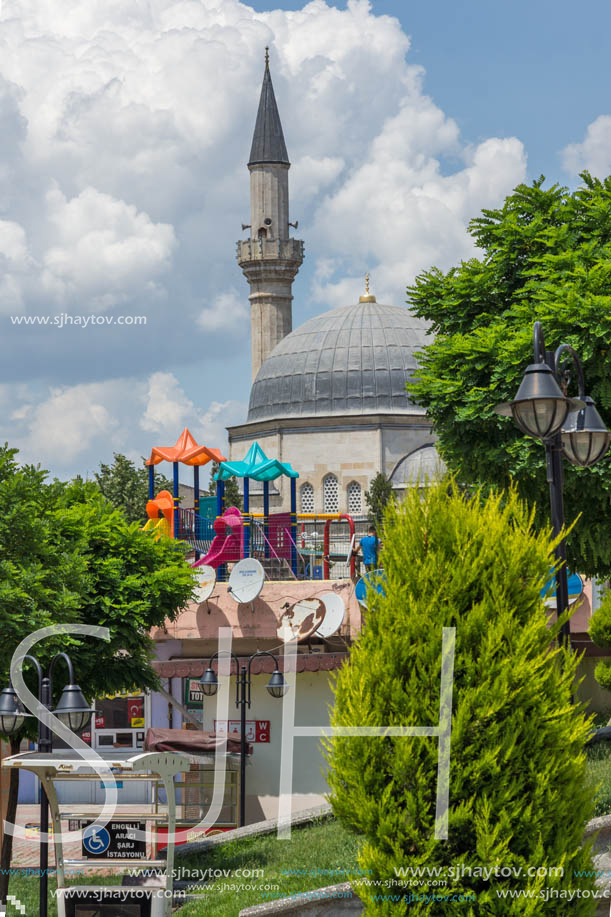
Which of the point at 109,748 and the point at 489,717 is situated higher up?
the point at 489,717

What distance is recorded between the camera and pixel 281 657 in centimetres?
2378

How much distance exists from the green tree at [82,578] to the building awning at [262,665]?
156 inches

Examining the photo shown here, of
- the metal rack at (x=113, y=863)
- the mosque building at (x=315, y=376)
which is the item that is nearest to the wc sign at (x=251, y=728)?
the metal rack at (x=113, y=863)

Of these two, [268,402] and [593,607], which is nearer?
[593,607]

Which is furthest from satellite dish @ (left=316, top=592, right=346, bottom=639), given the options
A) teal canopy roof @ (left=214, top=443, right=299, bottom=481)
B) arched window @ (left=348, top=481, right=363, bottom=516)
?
arched window @ (left=348, top=481, right=363, bottom=516)

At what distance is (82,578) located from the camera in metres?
15.9

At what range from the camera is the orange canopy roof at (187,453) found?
30688 millimetres

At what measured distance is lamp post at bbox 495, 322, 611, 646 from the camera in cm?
834

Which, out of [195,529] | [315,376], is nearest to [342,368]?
[315,376]

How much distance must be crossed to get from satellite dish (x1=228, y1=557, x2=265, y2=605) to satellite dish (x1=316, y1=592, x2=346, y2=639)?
1.40 m

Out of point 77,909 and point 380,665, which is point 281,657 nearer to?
point 77,909

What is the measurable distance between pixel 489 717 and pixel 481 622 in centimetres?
52

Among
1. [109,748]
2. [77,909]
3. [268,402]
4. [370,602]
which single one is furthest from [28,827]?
[268,402]

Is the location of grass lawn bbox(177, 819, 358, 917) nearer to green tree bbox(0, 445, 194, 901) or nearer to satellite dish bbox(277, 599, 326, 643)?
green tree bbox(0, 445, 194, 901)
